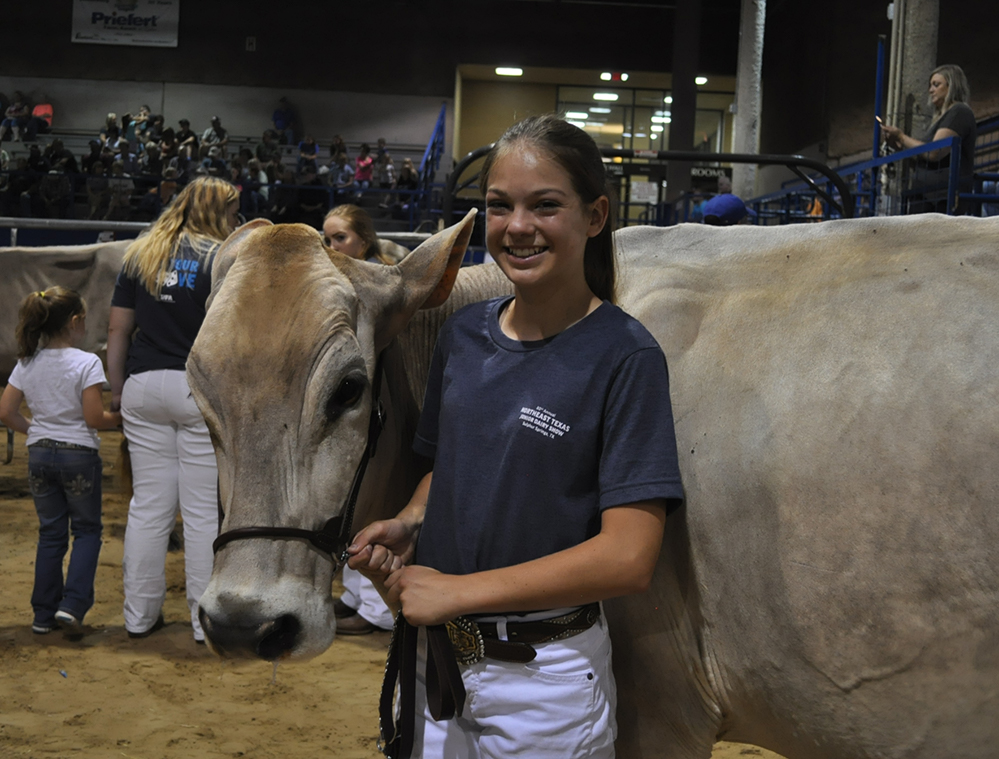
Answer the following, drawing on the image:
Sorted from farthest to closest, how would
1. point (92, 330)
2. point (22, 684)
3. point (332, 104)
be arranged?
point (332, 104), point (92, 330), point (22, 684)

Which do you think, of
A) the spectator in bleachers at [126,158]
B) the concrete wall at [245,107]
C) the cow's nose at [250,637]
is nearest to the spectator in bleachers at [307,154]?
the concrete wall at [245,107]

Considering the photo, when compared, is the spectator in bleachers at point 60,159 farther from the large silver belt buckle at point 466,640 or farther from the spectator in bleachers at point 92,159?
the large silver belt buckle at point 466,640

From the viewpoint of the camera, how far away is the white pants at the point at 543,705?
1609 mm

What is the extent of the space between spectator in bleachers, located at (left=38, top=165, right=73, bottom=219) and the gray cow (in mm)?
17264

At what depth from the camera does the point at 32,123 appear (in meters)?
24.7

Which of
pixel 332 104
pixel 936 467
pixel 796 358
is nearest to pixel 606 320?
pixel 796 358

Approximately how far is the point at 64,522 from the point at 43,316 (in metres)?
1.15

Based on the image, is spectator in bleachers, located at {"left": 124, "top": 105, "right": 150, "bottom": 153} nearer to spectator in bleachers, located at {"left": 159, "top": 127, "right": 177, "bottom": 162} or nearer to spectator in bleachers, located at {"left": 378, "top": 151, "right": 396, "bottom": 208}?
spectator in bleachers, located at {"left": 159, "top": 127, "right": 177, "bottom": 162}

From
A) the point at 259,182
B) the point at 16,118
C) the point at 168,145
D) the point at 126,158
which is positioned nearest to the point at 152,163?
the point at 126,158

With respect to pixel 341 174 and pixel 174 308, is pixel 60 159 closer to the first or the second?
pixel 341 174

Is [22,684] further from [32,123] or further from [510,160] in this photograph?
[32,123]

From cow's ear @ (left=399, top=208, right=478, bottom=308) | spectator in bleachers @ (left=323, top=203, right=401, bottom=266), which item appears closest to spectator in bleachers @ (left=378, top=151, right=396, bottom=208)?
spectator in bleachers @ (left=323, top=203, right=401, bottom=266)

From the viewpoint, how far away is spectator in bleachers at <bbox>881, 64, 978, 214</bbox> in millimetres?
6391

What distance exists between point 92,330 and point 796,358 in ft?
24.7
